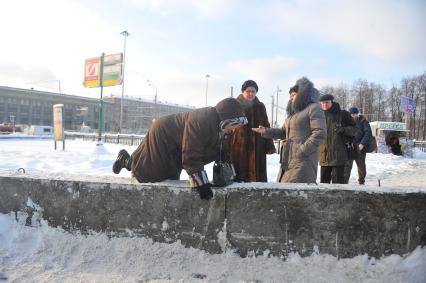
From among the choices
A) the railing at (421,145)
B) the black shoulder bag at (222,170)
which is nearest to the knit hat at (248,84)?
the black shoulder bag at (222,170)

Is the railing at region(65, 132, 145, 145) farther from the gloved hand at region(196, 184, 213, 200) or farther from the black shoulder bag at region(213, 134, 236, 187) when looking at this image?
the gloved hand at region(196, 184, 213, 200)

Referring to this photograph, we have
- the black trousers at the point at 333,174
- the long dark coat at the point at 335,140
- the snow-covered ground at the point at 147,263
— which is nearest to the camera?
the snow-covered ground at the point at 147,263

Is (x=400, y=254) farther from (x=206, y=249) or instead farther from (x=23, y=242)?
(x=23, y=242)

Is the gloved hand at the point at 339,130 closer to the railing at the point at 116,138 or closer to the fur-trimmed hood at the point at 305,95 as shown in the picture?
the fur-trimmed hood at the point at 305,95

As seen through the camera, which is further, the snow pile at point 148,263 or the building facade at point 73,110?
the building facade at point 73,110

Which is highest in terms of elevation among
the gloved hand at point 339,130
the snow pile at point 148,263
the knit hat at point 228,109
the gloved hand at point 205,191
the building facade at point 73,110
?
the building facade at point 73,110

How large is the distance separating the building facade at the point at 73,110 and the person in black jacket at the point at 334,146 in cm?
A: 7760

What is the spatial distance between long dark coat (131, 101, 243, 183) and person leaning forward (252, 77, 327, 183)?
3.32ft

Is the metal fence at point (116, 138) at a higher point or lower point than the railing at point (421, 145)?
lower

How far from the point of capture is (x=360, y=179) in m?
7.82

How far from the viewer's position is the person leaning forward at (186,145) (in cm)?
327

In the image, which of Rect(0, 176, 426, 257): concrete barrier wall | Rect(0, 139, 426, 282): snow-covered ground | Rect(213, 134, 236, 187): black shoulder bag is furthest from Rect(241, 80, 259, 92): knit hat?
Rect(0, 139, 426, 282): snow-covered ground

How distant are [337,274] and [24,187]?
9.70 feet

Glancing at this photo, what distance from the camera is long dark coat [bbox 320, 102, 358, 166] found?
5500mm
